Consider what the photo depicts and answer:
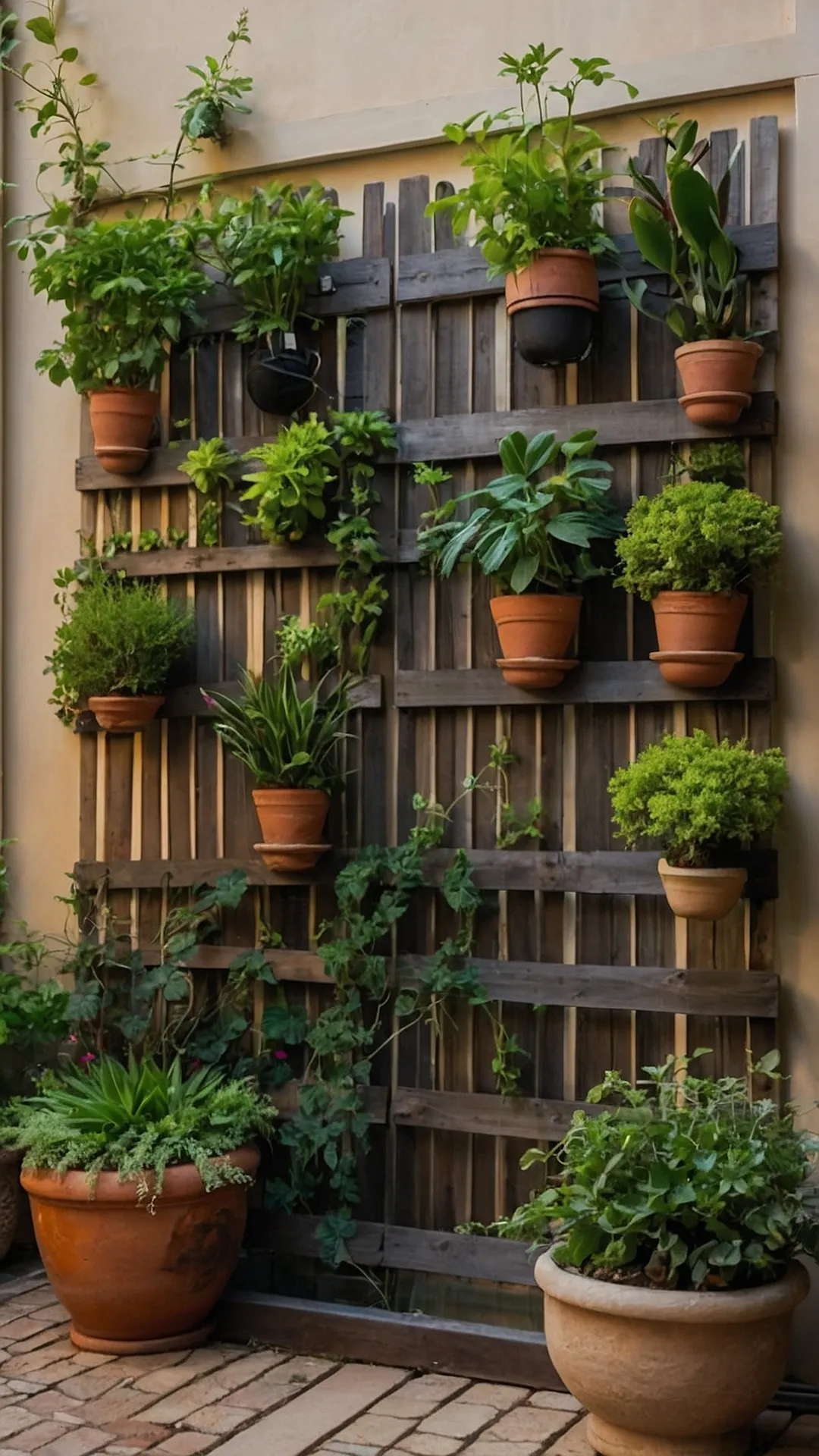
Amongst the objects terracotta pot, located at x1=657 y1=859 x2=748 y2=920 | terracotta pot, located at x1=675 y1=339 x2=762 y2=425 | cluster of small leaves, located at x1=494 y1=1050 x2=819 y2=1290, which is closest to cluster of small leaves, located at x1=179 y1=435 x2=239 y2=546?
terracotta pot, located at x1=675 y1=339 x2=762 y2=425

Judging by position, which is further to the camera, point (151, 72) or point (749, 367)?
point (151, 72)

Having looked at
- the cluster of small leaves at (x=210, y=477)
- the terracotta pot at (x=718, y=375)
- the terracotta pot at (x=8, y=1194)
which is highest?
the terracotta pot at (x=718, y=375)

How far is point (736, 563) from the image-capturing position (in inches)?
149

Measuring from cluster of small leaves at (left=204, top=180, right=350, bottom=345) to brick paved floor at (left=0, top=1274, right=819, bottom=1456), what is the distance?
285cm

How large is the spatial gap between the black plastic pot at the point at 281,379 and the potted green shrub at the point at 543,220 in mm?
625

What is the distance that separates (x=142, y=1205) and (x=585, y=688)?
180 centimetres

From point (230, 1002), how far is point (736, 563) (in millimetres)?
1982

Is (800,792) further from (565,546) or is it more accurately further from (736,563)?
(565,546)

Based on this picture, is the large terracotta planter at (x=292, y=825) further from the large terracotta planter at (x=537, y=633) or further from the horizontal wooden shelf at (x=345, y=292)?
the horizontal wooden shelf at (x=345, y=292)

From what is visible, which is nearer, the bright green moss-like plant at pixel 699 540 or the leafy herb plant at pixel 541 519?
the bright green moss-like plant at pixel 699 540

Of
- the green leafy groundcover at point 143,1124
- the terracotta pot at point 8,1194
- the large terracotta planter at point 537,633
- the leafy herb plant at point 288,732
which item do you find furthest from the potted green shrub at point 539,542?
the terracotta pot at point 8,1194

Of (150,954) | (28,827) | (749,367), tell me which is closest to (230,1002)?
(150,954)

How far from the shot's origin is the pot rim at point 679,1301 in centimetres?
319

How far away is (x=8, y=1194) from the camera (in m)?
4.59
